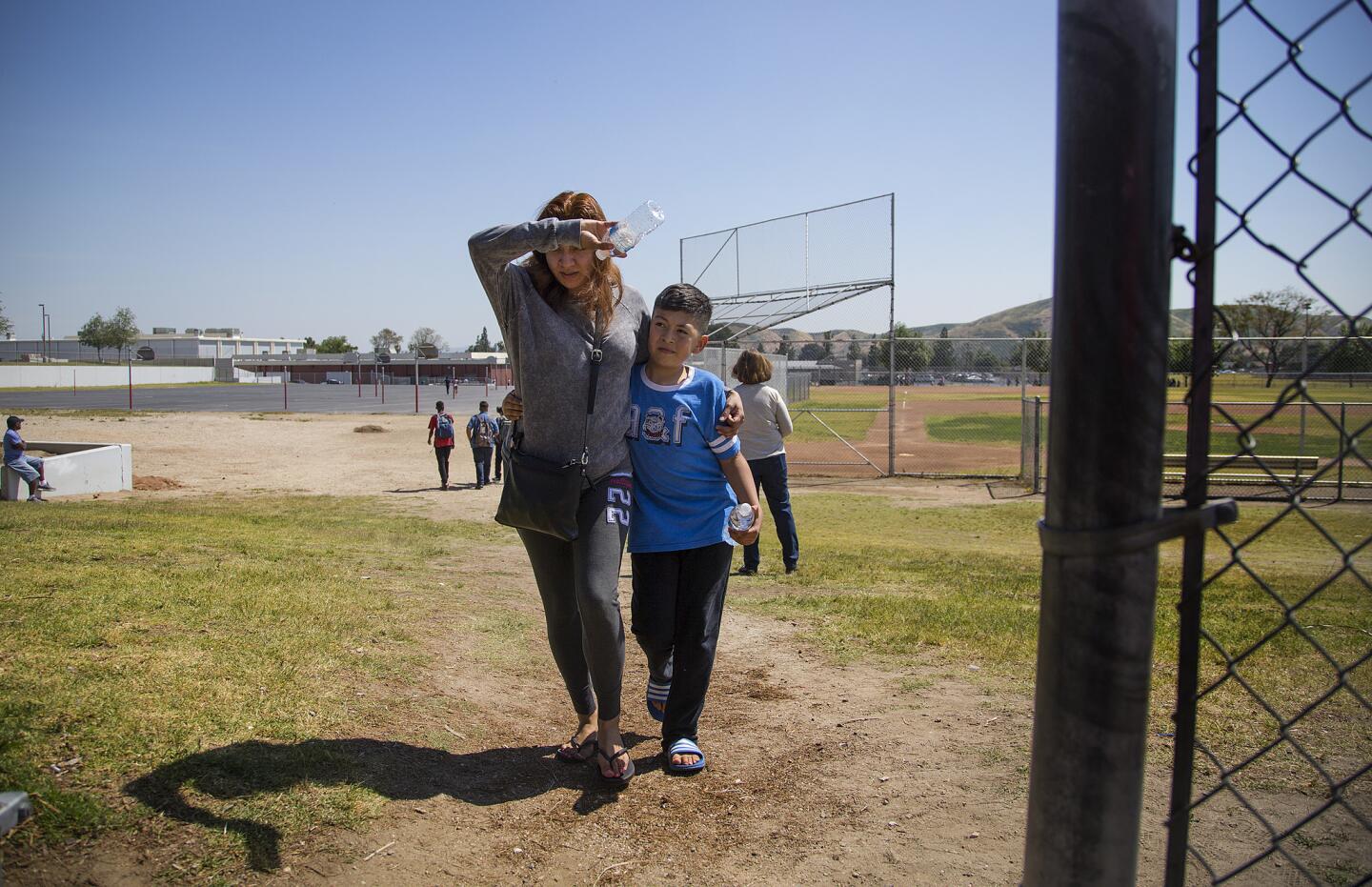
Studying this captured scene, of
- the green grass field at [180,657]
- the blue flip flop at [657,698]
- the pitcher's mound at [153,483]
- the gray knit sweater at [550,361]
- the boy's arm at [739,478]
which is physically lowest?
the pitcher's mound at [153,483]

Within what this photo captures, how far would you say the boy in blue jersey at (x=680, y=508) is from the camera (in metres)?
3.37

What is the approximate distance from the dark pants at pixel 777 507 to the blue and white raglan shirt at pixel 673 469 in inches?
158

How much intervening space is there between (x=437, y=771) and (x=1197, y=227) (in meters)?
2.74

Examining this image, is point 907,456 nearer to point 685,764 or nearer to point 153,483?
point 153,483

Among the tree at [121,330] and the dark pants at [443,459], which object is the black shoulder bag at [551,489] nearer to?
the dark pants at [443,459]

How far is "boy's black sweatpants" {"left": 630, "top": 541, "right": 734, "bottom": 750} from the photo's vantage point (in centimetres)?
341

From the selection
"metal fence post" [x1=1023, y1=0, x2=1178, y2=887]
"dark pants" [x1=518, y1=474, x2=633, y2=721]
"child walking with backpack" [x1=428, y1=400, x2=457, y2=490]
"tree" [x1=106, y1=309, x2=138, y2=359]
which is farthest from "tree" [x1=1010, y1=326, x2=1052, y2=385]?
"tree" [x1=106, y1=309, x2=138, y2=359]

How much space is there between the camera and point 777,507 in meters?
7.69

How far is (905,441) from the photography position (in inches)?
923

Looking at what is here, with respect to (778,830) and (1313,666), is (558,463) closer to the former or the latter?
(778,830)

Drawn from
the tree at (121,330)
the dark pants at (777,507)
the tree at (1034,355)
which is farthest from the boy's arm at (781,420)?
the tree at (121,330)

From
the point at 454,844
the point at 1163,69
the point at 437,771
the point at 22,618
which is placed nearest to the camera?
the point at 1163,69

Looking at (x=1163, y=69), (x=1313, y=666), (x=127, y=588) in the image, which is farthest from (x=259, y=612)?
(x=1313, y=666)

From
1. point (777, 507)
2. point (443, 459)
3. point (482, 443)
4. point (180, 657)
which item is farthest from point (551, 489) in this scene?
point (482, 443)
